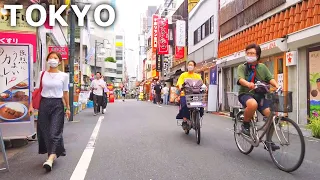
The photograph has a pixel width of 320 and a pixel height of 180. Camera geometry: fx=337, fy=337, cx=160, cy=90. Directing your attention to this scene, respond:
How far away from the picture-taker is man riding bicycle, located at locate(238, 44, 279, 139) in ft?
16.4

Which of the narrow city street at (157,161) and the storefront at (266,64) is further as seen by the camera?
the storefront at (266,64)

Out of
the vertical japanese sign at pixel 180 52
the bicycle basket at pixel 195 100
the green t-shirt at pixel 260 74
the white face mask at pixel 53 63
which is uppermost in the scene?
the vertical japanese sign at pixel 180 52

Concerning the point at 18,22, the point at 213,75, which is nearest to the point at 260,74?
the point at 18,22

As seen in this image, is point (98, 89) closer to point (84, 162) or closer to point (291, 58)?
point (291, 58)

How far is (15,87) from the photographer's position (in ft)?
21.7

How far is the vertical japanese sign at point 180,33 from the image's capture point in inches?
1216

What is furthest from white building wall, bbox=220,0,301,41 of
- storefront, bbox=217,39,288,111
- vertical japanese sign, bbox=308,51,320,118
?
vertical japanese sign, bbox=308,51,320,118

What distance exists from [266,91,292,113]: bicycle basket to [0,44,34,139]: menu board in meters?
4.59

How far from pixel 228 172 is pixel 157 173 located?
94 centimetres

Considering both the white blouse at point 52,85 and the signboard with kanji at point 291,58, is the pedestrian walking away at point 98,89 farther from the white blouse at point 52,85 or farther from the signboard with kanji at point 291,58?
the white blouse at point 52,85

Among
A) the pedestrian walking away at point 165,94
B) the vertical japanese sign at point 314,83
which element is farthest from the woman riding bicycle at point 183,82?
the pedestrian walking away at point 165,94

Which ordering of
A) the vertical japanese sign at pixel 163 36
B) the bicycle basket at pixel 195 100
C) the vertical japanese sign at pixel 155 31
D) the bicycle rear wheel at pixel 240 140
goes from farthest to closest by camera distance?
the vertical japanese sign at pixel 155 31, the vertical japanese sign at pixel 163 36, the bicycle basket at pixel 195 100, the bicycle rear wheel at pixel 240 140

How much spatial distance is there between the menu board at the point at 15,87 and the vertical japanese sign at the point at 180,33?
2517 cm

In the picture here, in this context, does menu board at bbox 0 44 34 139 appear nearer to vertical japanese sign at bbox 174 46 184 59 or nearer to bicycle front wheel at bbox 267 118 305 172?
bicycle front wheel at bbox 267 118 305 172
